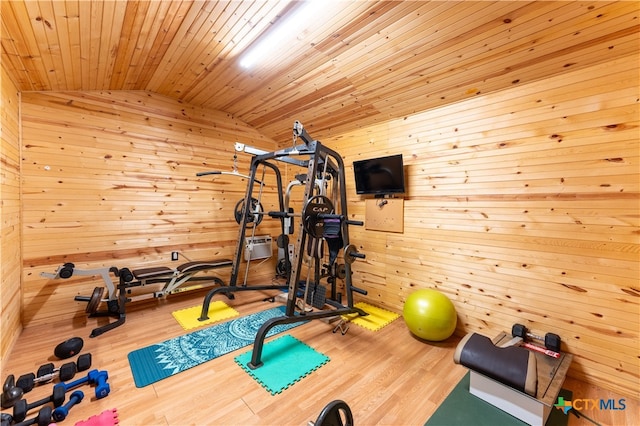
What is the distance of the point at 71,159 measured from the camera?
10.5ft

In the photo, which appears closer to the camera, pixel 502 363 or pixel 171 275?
pixel 502 363

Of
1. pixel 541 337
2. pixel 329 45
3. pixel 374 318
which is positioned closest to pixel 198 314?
pixel 374 318

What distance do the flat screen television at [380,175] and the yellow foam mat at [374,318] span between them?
166cm

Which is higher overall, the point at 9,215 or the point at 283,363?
the point at 9,215

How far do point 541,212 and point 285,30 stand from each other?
2.95m

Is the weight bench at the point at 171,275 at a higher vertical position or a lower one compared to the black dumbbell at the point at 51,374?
higher

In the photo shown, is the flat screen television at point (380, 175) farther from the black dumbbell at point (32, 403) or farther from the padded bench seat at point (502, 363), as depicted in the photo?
the black dumbbell at point (32, 403)

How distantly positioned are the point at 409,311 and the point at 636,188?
2142mm

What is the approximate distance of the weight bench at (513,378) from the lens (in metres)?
1.68

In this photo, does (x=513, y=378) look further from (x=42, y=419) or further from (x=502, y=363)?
(x=42, y=419)

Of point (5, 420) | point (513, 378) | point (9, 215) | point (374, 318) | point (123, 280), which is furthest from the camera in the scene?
point (374, 318)

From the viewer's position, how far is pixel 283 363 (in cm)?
234

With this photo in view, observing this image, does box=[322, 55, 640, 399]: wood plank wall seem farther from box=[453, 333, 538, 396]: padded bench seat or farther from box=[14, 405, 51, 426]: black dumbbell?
box=[14, 405, 51, 426]: black dumbbell

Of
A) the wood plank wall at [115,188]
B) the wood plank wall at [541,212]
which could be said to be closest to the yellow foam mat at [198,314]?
the wood plank wall at [115,188]
